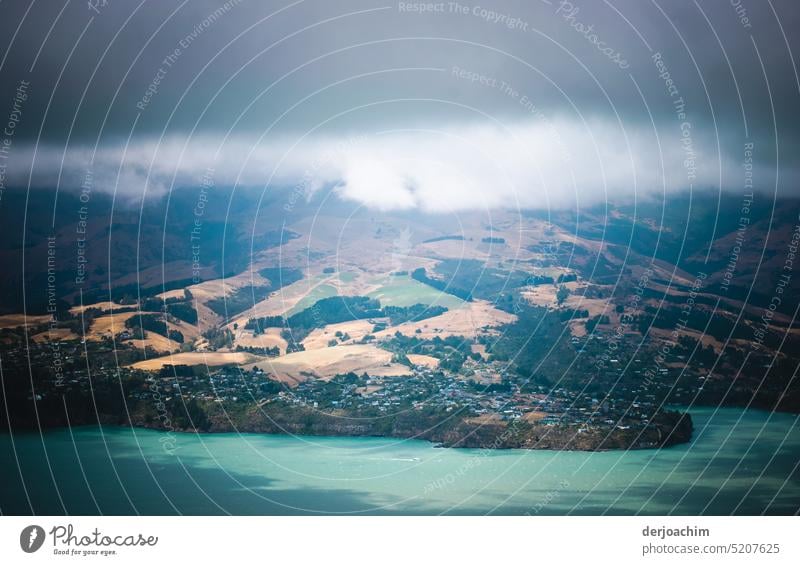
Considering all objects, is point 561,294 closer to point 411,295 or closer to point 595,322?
point 595,322

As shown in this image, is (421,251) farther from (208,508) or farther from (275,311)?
(208,508)

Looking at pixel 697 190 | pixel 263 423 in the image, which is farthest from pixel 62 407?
pixel 697 190

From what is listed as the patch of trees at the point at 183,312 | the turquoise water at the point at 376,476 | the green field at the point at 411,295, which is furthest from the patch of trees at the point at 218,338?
Answer: the green field at the point at 411,295

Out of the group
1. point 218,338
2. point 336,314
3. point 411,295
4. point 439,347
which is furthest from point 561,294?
point 218,338

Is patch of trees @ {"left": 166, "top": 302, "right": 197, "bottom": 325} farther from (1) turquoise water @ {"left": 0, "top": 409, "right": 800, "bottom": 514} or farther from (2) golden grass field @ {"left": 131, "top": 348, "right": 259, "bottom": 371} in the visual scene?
(1) turquoise water @ {"left": 0, "top": 409, "right": 800, "bottom": 514}

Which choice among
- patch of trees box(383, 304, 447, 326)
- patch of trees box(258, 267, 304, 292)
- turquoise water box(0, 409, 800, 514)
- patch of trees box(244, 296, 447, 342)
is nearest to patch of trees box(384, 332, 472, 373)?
patch of trees box(383, 304, 447, 326)

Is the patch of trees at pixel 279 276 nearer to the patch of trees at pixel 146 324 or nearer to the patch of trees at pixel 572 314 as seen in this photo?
the patch of trees at pixel 146 324
